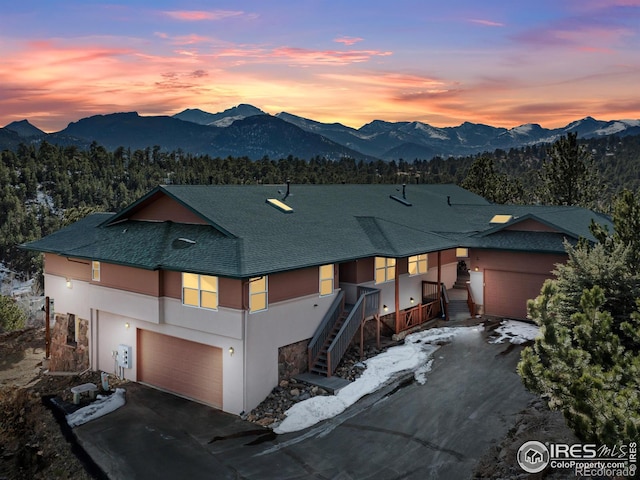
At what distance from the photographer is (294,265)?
16984 mm

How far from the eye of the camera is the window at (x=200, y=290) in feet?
54.9

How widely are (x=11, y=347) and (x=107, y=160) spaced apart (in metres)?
A: 61.0

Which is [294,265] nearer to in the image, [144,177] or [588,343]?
[588,343]

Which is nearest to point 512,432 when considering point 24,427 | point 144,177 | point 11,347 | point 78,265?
point 24,427

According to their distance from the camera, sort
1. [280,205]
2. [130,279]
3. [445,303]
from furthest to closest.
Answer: [445,303], [280,205], [130,279]

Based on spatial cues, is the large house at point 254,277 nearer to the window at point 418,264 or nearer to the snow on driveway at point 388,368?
the window at point 418,264

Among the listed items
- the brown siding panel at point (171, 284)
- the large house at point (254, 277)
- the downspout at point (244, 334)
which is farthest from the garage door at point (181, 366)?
the brown siding panel at point (171, 284)

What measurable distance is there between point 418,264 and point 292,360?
30.0 ft

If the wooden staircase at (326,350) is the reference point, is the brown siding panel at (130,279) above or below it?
above

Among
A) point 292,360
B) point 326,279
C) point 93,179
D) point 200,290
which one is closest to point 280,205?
point 326,279

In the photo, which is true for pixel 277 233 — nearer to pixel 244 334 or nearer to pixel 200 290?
pixel 200 290

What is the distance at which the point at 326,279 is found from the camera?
763 inches

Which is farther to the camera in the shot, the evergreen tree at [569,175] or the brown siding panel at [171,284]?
the evergreen tree at [569,175]

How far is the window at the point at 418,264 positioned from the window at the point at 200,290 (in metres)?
10.5
